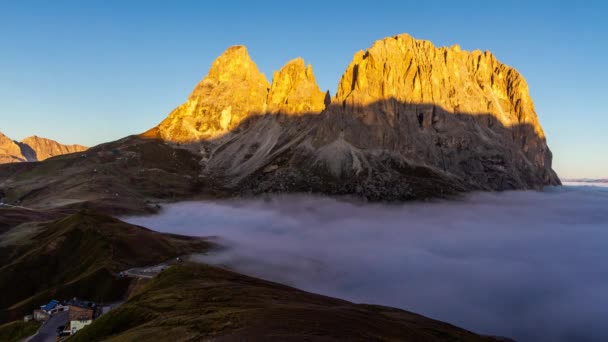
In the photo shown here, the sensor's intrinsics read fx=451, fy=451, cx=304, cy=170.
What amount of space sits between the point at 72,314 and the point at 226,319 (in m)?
63.0

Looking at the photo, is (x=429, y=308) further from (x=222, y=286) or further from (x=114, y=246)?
(x=114, y=246)

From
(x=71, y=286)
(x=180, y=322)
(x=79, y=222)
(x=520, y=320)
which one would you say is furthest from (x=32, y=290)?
(x=520, y=320)

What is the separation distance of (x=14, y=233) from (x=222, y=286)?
5651 inches

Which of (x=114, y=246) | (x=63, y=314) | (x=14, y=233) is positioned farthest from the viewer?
(x=14, y=233)

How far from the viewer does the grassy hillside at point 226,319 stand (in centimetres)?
5666

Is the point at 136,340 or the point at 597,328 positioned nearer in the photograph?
the point at 136,340

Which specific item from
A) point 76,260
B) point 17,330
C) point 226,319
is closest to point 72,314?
point 17,330

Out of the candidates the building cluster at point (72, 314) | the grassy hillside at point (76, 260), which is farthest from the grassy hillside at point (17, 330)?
the grassy hillside at point (76, 260)

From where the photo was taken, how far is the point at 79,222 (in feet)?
603

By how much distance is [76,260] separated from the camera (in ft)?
543

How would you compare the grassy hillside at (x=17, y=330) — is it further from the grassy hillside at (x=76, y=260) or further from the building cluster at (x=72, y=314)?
the grassy hillside at (x=76, y=260)

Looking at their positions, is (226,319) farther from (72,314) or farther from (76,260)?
(76,260)

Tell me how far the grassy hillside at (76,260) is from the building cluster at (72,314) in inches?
608

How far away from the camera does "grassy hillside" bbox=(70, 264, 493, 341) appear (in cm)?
5666
